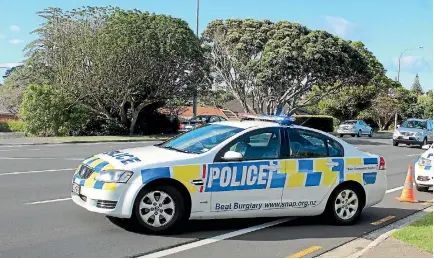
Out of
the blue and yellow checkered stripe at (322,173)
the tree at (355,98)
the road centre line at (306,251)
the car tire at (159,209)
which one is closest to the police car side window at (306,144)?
the blue and yellow checkered stripe at (322,173)

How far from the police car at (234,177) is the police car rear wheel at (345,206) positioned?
0.01m

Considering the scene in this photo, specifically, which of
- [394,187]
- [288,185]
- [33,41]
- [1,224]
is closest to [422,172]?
[394,187]

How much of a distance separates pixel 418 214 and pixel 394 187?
338 centimetres

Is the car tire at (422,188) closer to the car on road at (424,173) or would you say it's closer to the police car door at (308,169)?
the car on road at (424,173)

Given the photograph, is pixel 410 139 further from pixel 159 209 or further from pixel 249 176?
pixel 159 209

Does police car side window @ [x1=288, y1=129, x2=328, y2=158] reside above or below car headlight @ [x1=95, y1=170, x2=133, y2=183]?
above

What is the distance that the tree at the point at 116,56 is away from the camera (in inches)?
1203

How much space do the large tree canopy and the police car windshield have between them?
28.4 metres

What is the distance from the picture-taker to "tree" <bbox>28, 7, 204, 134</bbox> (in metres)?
30.6

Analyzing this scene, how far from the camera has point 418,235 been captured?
666cm

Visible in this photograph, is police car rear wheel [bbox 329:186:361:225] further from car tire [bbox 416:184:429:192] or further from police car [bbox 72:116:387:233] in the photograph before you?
car tire [bbox 416:184:429:192]

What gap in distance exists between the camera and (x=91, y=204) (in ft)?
22.0

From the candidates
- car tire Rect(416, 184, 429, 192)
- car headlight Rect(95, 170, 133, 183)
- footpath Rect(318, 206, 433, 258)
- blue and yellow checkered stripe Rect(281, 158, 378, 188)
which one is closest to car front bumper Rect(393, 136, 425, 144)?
car tire Rect(416, 184, 429, 192)

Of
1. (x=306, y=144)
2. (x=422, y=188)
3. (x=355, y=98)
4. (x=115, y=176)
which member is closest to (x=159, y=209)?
(x=115, y=176)
